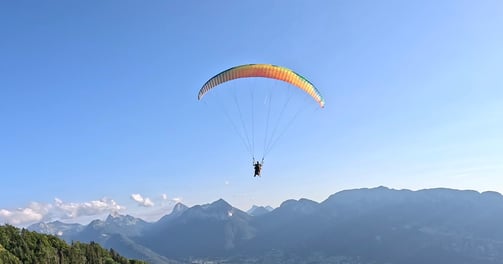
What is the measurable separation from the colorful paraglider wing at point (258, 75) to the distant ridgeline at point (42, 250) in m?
92.2

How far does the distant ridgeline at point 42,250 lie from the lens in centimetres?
12950

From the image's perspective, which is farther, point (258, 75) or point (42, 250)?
point (42, 250)

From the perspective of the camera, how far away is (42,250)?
13562 cm

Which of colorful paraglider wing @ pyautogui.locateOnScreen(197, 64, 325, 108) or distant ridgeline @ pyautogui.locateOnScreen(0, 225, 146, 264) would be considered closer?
colorful paraglider wing @ pyautogui.locateOnScreen(197, 64, 325, 108)

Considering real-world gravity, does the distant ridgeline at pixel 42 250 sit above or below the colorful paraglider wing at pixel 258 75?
below

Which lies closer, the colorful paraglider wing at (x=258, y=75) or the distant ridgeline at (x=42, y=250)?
the colorful paraglider wing at (x=258, y=75)

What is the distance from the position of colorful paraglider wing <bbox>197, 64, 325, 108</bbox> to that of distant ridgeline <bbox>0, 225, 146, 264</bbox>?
9219cm

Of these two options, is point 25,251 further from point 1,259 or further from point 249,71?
→ point 249,71

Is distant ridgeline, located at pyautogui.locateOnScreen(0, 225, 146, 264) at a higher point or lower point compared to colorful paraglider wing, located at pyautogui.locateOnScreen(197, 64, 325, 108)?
lower

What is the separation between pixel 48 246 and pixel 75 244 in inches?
615

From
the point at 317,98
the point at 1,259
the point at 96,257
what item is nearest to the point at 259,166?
the point at 317,98

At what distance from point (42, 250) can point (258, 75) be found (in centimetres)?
11091

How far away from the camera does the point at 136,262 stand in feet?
495

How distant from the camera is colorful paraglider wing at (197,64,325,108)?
171ft
